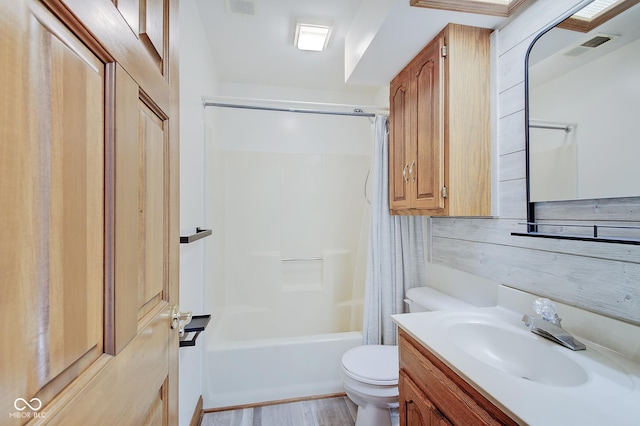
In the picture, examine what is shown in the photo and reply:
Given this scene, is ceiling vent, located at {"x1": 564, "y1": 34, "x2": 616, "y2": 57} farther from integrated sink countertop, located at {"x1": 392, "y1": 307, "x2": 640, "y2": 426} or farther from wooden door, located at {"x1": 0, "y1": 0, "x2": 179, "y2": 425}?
wooden door, located at {"x1": 0, "y1": 0, "x2": 179, "y2": 425}

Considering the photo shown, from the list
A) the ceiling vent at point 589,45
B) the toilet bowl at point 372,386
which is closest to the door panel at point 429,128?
the ceiling vent at point 589,45

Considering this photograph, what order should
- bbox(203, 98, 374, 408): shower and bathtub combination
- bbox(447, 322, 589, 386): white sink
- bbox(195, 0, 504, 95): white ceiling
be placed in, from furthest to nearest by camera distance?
bbox(203, 98, 374, 408): shower and bathtub combination, bbox(195, 0, 504, 95): white ceiling, bbox(447, 322, 589, 386): white sink

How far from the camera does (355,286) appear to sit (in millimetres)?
2490

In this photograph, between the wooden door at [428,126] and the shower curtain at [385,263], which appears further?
the shower curtain at [385,263]

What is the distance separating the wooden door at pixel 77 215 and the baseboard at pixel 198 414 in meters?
1.30

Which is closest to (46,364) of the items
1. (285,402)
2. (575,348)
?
(575,348)

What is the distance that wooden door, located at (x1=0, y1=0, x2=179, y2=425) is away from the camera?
11.8 inches

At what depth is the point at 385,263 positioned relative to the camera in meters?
1.96

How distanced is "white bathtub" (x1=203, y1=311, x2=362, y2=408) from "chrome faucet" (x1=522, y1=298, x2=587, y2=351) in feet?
4.08

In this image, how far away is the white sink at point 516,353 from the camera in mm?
879

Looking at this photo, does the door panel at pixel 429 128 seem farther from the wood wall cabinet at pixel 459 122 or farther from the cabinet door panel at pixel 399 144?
the cabinet door panel at pixel 399 144

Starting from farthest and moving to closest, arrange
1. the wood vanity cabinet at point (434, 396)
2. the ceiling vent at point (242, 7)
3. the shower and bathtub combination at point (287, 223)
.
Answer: the shower and bathtub combination at point (287, 223) < the ceiling vent at point (242, 7) < the wood vanity cabinet at point (434, 396)

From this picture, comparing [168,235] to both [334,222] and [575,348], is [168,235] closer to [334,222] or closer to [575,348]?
Result: [575,348]

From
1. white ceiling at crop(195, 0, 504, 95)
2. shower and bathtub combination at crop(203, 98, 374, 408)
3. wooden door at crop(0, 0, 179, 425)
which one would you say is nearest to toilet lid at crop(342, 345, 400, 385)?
shower and bathtub combination at crop(203, 98, 374, 408)
